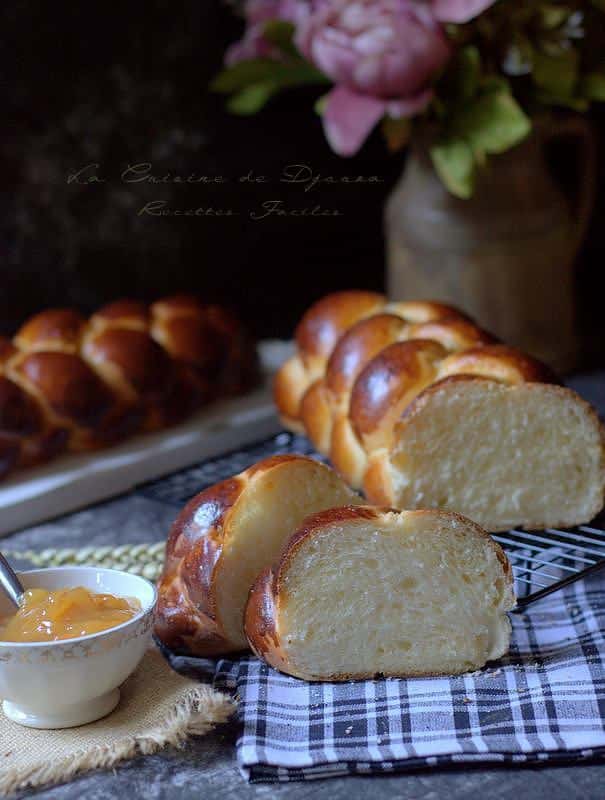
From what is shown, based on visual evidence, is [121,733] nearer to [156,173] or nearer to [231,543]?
[231,543]

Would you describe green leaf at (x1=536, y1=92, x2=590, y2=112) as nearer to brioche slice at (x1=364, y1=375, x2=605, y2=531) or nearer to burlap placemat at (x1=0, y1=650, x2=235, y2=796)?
brioche slice at (x1=364, y1=375, x2=605, y2=531)

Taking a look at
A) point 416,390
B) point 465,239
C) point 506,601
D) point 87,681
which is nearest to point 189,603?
point 87,681

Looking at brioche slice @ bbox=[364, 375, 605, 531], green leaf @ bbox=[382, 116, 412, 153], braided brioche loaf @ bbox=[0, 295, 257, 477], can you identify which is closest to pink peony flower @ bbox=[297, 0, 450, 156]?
green leaf @ bbox=[382, 116, 412, 153]

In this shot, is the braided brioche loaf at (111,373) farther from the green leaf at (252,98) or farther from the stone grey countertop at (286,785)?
the stone grey countertop at (286,785)

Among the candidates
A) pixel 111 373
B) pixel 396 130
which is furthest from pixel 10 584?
pixel 396 130

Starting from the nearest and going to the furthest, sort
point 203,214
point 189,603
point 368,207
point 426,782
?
point 426,782 < point 189,603 < point 203,214 < point 368,207

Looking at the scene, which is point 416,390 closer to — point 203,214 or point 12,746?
point 12,746
